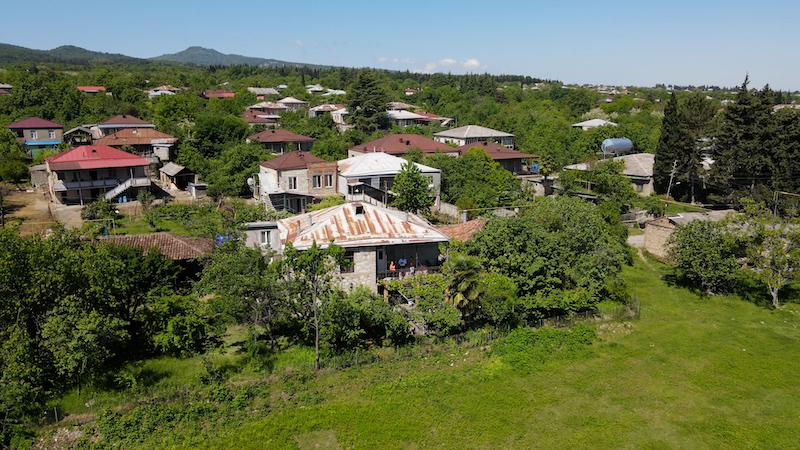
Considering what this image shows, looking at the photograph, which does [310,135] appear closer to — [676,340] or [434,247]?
[434,247]

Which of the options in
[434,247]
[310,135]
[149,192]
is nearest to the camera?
[434,247]

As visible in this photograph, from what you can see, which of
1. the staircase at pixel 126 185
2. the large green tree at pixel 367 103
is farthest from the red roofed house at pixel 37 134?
the large green tree at pixel 367 103

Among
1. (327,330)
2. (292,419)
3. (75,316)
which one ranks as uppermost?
(75,316)

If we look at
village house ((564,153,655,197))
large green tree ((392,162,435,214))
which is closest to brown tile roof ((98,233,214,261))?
large green tree ((392,162,435,214))

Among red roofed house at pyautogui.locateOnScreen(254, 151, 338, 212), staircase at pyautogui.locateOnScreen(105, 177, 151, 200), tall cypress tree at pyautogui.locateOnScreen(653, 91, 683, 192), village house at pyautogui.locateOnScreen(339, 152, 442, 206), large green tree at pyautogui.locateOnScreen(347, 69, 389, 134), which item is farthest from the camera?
large green tree at pyautogui.locateOnScreen(347, 69, 389, 134)

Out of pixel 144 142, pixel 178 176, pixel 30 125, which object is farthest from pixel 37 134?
pixel 178 176

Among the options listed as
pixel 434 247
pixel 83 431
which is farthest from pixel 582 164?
pixel 83 431

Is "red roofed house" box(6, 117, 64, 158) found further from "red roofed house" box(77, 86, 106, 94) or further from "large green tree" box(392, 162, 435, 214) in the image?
"large green tree" box(392, 162, 435, 214)
